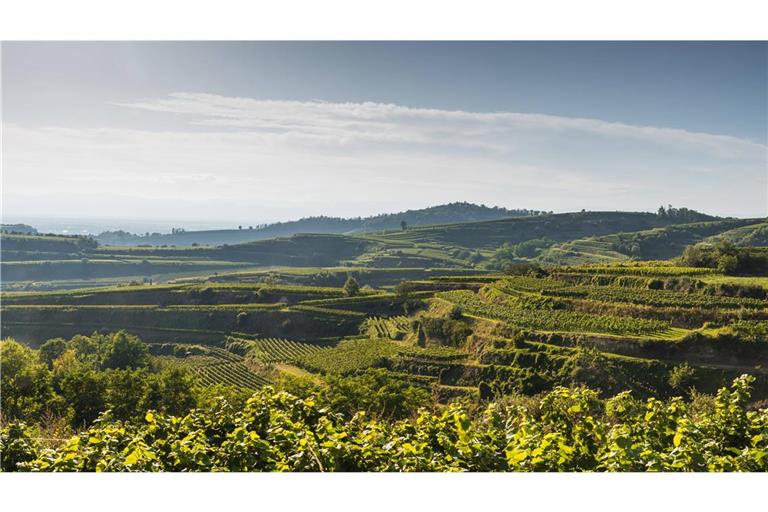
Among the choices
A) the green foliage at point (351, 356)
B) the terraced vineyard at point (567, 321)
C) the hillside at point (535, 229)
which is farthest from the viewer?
the hillside at point (535, 229)

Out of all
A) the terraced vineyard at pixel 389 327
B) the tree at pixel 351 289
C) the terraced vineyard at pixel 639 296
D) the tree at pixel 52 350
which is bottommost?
the tree at pixel 52 350

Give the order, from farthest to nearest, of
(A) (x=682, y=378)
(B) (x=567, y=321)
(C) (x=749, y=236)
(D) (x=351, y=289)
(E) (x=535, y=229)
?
(E) (x=535, y=229)
(C) (x=749, y=236)
(D) (x=351, y=289)
(B) (x=567, y=321)
(A) (x=682, y=378)

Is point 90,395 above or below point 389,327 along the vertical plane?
above

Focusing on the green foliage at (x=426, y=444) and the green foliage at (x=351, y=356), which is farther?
the green foliage at (x=351, y=356)

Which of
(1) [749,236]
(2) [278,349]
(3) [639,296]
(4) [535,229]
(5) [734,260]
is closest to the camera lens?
(3) [639,296]

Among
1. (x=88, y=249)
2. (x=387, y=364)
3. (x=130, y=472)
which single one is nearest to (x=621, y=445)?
(x=130, y=472)

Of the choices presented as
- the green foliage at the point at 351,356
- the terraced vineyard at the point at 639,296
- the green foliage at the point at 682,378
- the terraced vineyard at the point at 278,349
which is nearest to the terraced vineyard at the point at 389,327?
the green foliage at the point at 351,356

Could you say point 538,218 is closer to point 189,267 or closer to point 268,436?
point 189,267

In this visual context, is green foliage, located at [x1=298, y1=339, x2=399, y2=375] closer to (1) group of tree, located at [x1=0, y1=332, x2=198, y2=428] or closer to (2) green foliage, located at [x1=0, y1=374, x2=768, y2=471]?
(1) group of tree, located at [x1=0, y1=332, x2=198, y2=428]

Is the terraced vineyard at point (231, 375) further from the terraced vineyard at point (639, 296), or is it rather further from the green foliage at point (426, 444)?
the green foliage at point (426, 444)

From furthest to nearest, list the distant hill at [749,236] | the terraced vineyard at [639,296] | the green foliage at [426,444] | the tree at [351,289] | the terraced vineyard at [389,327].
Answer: the distant hill at [749,236] → the tree at [351,289] → the terraced vineyard at [389,327] → the terraced vineyard at [639,296] → the green foliage at [426,444]

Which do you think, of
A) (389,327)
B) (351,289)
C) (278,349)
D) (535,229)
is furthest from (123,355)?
(535,229)

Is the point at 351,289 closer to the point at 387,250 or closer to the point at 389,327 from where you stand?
Result: the point at 389,327

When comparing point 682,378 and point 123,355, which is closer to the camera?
point 682,378
